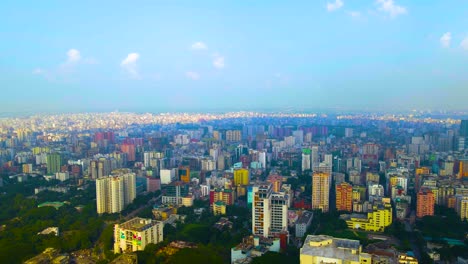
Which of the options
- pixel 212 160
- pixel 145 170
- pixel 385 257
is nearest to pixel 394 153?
pixel 212 160

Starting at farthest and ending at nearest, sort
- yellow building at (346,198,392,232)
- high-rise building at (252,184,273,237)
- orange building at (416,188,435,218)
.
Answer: orange building at (416,188,435,218) < yellow building at (346,198,392,232) < high-rise building at (252,184,273,237)

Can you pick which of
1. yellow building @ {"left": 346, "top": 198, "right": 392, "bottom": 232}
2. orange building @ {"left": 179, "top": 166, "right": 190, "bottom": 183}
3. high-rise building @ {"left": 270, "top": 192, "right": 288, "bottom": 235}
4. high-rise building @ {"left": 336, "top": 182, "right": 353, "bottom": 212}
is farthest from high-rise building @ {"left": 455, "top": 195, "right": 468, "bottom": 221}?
orange building @ {"left": 179, "top": 166, "right": 190, "bottom": 183}

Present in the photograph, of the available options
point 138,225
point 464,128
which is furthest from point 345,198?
point 464,128

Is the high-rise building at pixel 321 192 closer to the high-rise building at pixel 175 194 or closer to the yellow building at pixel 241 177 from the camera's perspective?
the yellow building at pixel 241 177

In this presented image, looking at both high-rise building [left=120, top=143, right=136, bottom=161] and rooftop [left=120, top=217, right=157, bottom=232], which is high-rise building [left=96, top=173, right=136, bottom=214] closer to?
rooftop [left=120, top=217, right=157, bottom=232]

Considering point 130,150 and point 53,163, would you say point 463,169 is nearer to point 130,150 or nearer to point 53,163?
point 130,150

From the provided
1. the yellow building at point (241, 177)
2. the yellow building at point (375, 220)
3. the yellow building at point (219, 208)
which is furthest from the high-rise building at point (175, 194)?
the yellow building at point (375, 220)
